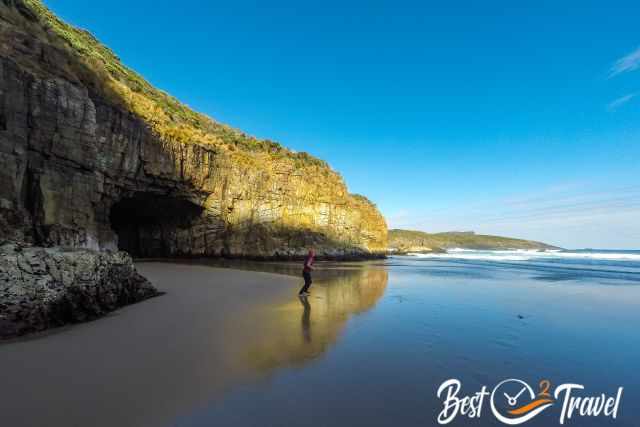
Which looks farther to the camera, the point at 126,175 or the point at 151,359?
the point at 126,175

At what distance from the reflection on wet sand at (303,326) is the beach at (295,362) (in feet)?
0.13

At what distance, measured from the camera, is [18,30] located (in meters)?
16.4

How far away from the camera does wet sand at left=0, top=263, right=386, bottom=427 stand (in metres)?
3.02

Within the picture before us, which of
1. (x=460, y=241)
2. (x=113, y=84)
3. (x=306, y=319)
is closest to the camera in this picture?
(x=306, y=319)

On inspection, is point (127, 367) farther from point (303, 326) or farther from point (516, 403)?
point (516, 403)

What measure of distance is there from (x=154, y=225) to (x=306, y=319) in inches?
1145

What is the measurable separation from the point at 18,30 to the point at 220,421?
954 inches

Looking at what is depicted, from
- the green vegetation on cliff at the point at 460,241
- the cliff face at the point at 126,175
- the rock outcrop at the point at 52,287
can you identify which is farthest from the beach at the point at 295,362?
the green vegetation on cliff at the point at 460,241

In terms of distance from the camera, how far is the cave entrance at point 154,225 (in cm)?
2886

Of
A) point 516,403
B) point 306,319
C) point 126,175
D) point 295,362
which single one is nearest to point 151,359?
point 295,362

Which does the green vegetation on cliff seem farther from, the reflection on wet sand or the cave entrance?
the reflection on wet sand

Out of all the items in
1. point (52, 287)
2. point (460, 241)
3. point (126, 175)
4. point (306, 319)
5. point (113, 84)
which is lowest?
point (306, 319)

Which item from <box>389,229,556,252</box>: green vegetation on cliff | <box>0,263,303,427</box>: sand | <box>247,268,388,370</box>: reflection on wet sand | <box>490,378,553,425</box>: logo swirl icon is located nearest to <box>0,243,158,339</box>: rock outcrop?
<box>0,263,303,427</box>: sand

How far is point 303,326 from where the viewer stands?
259 inches
